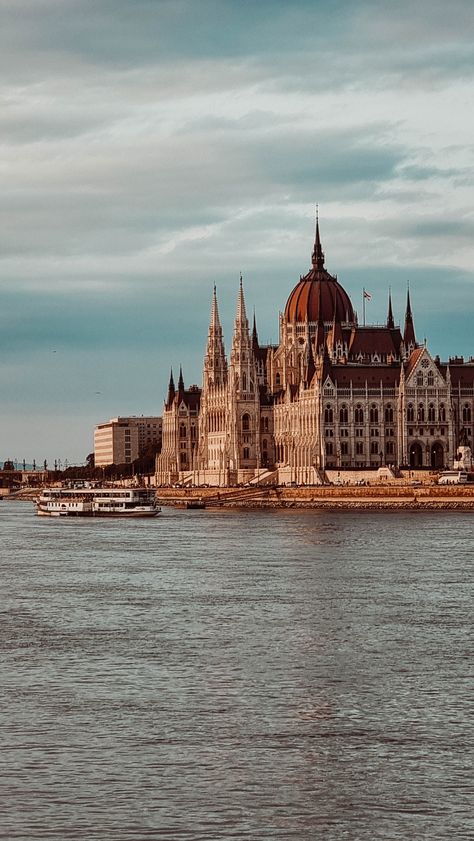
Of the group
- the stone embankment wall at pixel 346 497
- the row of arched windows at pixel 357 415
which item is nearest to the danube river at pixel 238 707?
the stone embankment wall at pixel 346 497

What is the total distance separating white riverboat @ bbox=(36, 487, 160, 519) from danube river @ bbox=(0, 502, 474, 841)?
269 feet

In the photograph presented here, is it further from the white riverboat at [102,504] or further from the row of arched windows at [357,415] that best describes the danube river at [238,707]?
the row of arched windows at [357,415]

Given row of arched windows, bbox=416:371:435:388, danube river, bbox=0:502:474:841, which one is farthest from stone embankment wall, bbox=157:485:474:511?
danube river, bbox=0:502:474:841

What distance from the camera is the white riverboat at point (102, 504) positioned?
494 feet

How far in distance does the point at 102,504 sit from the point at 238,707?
4808 inches

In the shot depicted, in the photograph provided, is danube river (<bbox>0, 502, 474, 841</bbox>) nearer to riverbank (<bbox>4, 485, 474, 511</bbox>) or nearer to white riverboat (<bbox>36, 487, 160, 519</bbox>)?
riverbank (<bbox>4, 485, 474, 511</bbox>)

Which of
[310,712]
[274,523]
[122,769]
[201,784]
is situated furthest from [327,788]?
[274,523]

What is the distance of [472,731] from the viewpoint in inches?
1208

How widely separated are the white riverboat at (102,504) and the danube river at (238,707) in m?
81.8

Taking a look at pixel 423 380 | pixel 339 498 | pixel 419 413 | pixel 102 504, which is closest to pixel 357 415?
pixel 419 413

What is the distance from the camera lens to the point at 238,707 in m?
33.2

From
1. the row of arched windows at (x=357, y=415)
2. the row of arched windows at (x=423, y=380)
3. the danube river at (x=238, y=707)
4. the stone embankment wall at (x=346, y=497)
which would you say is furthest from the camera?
the row of arched windows at (x=357, y=415)

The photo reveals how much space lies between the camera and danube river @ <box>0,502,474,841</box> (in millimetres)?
24969

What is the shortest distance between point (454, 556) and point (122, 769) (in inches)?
Answer: 2054
